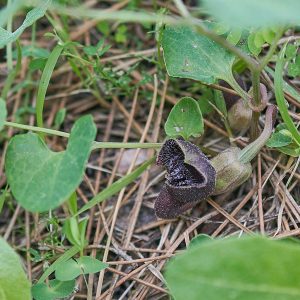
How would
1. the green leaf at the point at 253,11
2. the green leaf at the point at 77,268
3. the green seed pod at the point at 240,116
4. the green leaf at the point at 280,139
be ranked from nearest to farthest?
the green leaf at the point at 253,11 → the green leaf at the point at 77,268 → the green leaf at the point at 280,139 → the green seed pod at the point at 240,116

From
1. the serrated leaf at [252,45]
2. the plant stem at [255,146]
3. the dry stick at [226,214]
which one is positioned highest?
the serrated leaf at [252,45]

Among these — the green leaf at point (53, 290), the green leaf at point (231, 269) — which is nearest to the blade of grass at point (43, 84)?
the green leaf at point (53, 290)

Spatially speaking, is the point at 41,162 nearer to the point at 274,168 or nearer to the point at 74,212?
the point at 74,212

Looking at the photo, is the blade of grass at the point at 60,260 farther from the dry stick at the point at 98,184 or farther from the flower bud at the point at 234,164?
the flower bud at the point at 234,164

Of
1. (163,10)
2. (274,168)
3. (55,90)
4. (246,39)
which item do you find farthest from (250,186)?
(55,90)

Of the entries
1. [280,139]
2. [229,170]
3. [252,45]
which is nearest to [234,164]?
[229,170]

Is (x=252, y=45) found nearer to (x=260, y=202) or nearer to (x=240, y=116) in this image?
(x=240, y=116)

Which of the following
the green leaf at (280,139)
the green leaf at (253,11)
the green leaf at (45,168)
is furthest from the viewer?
the green leaf at (280,139)
